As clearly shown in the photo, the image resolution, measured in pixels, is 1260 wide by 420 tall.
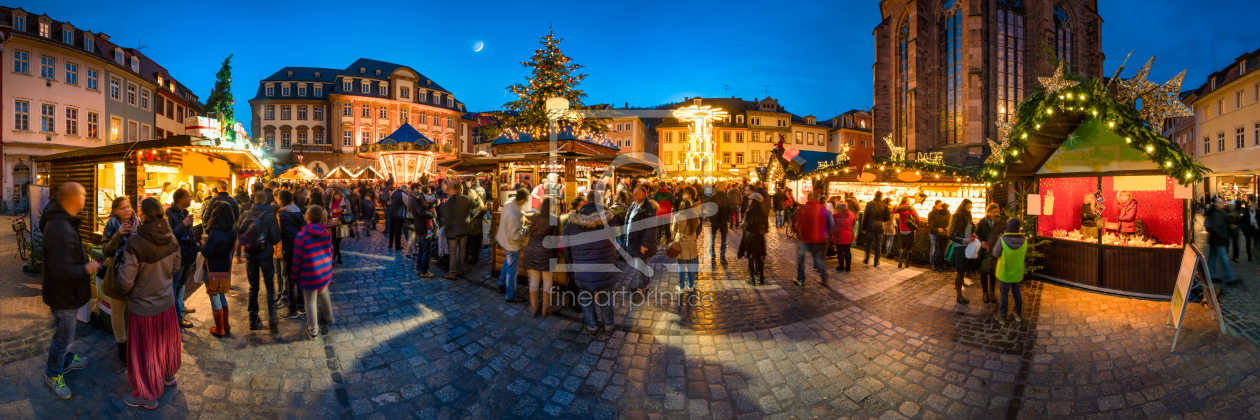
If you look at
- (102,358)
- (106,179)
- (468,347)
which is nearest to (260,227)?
(102,358)

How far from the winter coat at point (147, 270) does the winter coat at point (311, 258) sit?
4.03ft

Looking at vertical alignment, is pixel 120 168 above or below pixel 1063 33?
below

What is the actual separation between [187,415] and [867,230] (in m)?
10.2

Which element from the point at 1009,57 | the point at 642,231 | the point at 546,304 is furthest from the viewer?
the point at 1009,57

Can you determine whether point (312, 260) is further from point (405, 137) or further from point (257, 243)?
point (405, 137)

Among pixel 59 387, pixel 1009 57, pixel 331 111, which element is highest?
pixel 331 111

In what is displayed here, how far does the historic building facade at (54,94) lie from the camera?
22.2 metres

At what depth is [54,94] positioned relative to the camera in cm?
2397

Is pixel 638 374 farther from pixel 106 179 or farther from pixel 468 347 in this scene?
pixel 106 179

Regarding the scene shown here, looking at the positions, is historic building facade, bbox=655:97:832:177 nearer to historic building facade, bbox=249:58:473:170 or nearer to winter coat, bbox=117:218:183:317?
historic building facade, bbox=249:58:473:170

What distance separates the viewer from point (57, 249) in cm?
356

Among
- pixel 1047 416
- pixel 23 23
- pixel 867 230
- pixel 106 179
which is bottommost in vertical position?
pixel 1047 416

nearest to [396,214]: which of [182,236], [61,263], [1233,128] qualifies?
[182,236]

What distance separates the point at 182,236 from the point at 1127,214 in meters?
13.1
